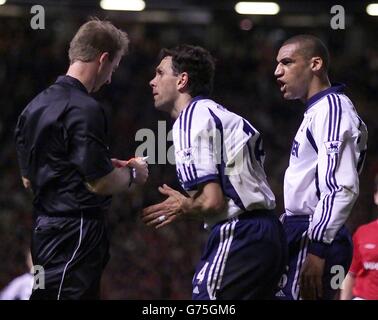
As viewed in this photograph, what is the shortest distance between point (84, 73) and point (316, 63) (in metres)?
1.12

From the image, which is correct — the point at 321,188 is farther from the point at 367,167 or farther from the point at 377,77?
the point at 377,77

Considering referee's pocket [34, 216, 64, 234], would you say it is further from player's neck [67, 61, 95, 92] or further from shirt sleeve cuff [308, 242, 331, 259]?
shirt sleeve cuff [308, 242, 331, 259]

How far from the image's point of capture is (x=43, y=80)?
10.8 meters

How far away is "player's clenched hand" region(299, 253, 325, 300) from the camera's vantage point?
180 inches

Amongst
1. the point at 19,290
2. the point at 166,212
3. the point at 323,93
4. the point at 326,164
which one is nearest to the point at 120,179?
the point at 166,212

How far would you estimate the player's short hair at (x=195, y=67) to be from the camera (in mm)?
4750

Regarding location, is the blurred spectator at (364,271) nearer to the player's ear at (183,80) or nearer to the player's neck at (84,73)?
the player's ear at (183,80)

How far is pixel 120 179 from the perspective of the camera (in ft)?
14.9

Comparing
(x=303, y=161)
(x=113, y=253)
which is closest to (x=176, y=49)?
(x=303, y=161)

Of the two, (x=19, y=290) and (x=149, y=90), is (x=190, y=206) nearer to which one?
(x=19, y=290)

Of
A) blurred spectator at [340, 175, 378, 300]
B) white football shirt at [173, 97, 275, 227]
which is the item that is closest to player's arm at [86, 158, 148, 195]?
white football shirt at [173, 97, 275, 227]

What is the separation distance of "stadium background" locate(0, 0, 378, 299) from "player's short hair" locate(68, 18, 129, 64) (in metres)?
5.17

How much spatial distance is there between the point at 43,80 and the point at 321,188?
647cm

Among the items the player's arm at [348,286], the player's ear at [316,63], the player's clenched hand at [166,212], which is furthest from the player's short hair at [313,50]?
the player's arm at [348,286]
